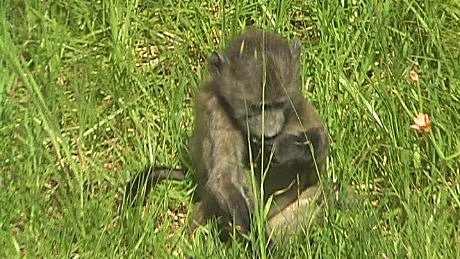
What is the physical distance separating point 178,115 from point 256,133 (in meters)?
0.81

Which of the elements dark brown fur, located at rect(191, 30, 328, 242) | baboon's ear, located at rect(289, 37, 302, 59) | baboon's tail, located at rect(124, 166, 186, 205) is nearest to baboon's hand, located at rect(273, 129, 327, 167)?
dark brown fur, located at rect(191, 30, 328, 242)

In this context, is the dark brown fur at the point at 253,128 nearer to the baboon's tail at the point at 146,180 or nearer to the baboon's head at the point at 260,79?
the baboon's head at the point at 260,79

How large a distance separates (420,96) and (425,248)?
125 cm

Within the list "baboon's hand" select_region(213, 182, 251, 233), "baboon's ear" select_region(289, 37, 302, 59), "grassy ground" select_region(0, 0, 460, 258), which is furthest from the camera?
"baboon's ear" select_region(289, 37, 302, 59)

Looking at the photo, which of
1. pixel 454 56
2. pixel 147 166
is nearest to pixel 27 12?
pixel 147 166

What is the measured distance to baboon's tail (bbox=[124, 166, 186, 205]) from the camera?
19.1ft

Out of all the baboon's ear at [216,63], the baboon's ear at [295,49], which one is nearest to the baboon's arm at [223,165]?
the baboon's ear at [216,63]

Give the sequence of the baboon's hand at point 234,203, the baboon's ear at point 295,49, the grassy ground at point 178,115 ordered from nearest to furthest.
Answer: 1. the grassy ground at point 178,115
2. the baboon's hand at point 234,203
3. the baboon's ear at point 295,49

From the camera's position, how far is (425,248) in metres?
5.08

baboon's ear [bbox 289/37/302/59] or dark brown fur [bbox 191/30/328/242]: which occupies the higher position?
baboon's ear [bbox 289/37/302/59]

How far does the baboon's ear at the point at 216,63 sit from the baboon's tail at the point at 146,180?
57cm

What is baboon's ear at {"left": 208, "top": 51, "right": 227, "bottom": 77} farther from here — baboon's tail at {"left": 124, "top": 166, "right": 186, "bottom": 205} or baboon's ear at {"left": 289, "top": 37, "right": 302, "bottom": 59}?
baboon's tail at {"left": 124, "top": 166, "right": 186, "bottom": 205}

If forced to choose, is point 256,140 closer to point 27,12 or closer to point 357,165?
point 357,165

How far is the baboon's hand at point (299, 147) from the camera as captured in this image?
19.0 feet
